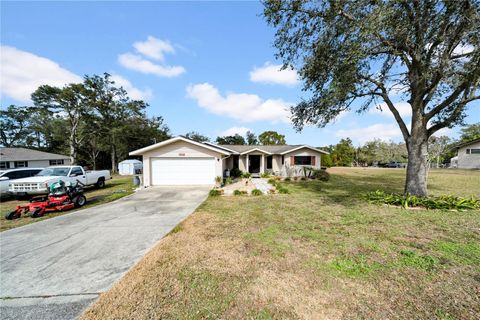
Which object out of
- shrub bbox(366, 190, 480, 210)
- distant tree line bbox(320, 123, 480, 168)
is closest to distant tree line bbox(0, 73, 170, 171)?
shrub bbox(366, 190, 480, 210)

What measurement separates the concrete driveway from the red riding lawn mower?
823 mm

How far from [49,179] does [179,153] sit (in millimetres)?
6628

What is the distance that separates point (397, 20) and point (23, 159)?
37636mm

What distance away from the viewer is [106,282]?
10.2 feet

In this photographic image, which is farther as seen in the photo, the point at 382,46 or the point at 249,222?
the point at 382,46

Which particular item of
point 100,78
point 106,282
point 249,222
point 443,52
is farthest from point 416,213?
point 100,78

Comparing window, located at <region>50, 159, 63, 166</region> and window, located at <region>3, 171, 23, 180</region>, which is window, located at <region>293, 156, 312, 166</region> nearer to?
window, located at <region>3, 171, 23, 180</region>

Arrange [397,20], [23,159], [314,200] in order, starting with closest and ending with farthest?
1. [397,20]
2. [314,200]
3. [23,159]

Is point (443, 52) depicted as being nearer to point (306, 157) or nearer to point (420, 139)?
point (420, 139)

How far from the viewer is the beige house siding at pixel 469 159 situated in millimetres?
26719

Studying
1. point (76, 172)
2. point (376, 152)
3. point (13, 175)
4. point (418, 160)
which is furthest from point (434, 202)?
point (376, 152)

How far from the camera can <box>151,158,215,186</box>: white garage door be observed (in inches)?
504

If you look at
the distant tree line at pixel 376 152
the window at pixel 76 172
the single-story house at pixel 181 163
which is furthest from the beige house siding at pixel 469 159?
the window at pixel 76 172

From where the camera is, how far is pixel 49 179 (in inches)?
362
